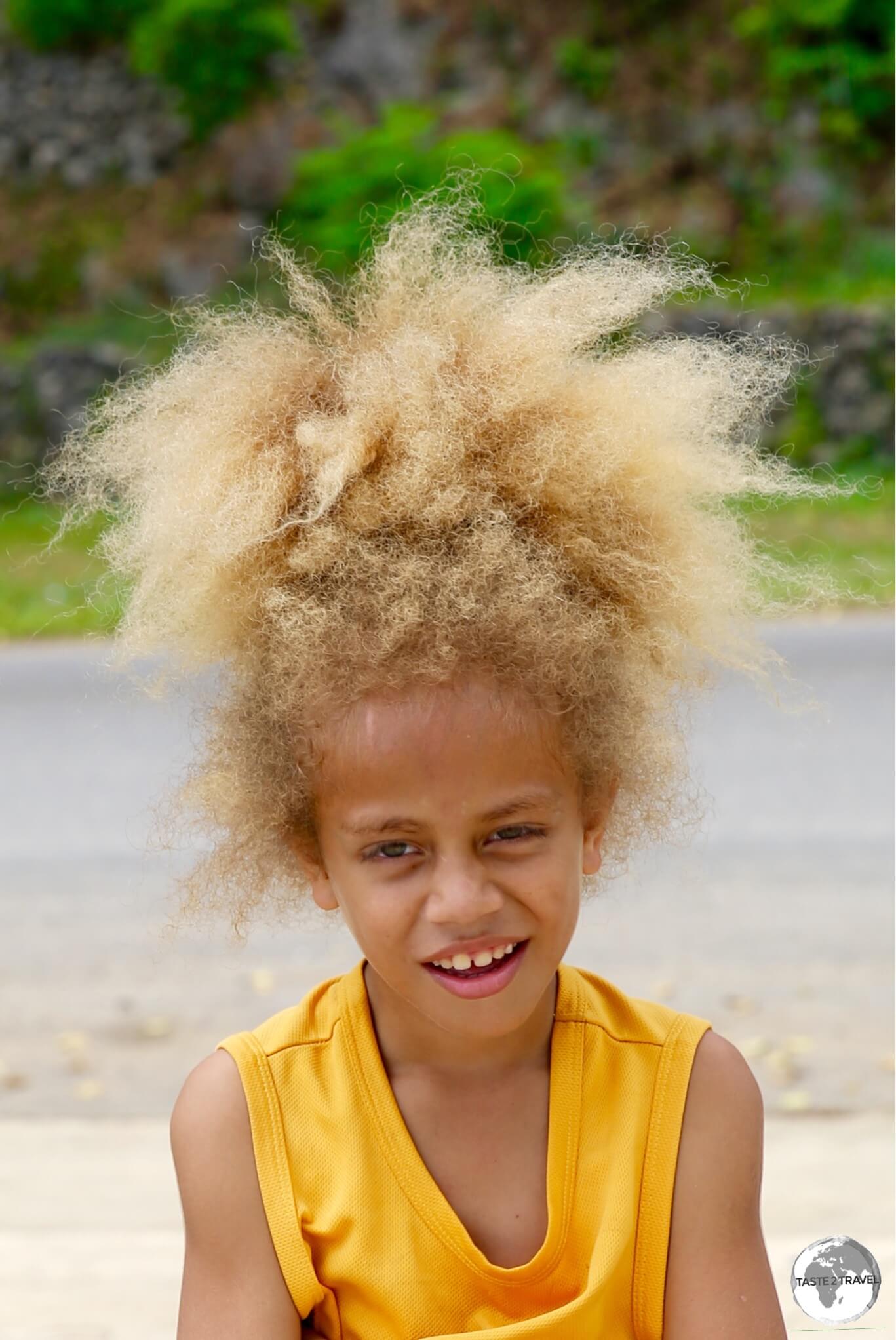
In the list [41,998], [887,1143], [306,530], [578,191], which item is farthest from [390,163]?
[306,530]

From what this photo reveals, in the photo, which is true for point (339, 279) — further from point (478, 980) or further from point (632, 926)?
point (478, 980)

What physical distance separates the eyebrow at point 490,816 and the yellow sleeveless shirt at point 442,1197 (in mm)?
291

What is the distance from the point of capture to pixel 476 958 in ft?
5.97

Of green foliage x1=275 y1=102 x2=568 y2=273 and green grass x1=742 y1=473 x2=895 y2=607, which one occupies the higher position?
green foliage x1=275 y1=102 x2=568 y2=273

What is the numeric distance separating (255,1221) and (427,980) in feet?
1.10

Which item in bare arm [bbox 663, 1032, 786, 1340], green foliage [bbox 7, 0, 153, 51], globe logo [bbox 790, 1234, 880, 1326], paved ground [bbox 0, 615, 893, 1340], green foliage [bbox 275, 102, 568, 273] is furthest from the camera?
green foliage [bbox 7, 0, 153, 51]

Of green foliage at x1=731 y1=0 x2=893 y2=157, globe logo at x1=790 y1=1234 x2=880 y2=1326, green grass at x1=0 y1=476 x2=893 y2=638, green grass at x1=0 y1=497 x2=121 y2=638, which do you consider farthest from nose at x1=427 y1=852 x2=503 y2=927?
green foliage at x1=731 y1=0 x2=893 y2=157

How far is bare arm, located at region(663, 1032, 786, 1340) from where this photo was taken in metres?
1.88

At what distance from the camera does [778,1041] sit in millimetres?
3881

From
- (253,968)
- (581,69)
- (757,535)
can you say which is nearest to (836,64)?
(581,69)

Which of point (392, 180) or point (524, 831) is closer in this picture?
point (524, 831)

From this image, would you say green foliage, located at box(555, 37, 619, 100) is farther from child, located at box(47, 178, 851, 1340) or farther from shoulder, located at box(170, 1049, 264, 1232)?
shoulder, located at box(170, 1049, 264, 1232)

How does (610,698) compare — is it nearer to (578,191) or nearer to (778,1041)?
(778,1041)

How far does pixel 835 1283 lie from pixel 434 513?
127 centimetres
